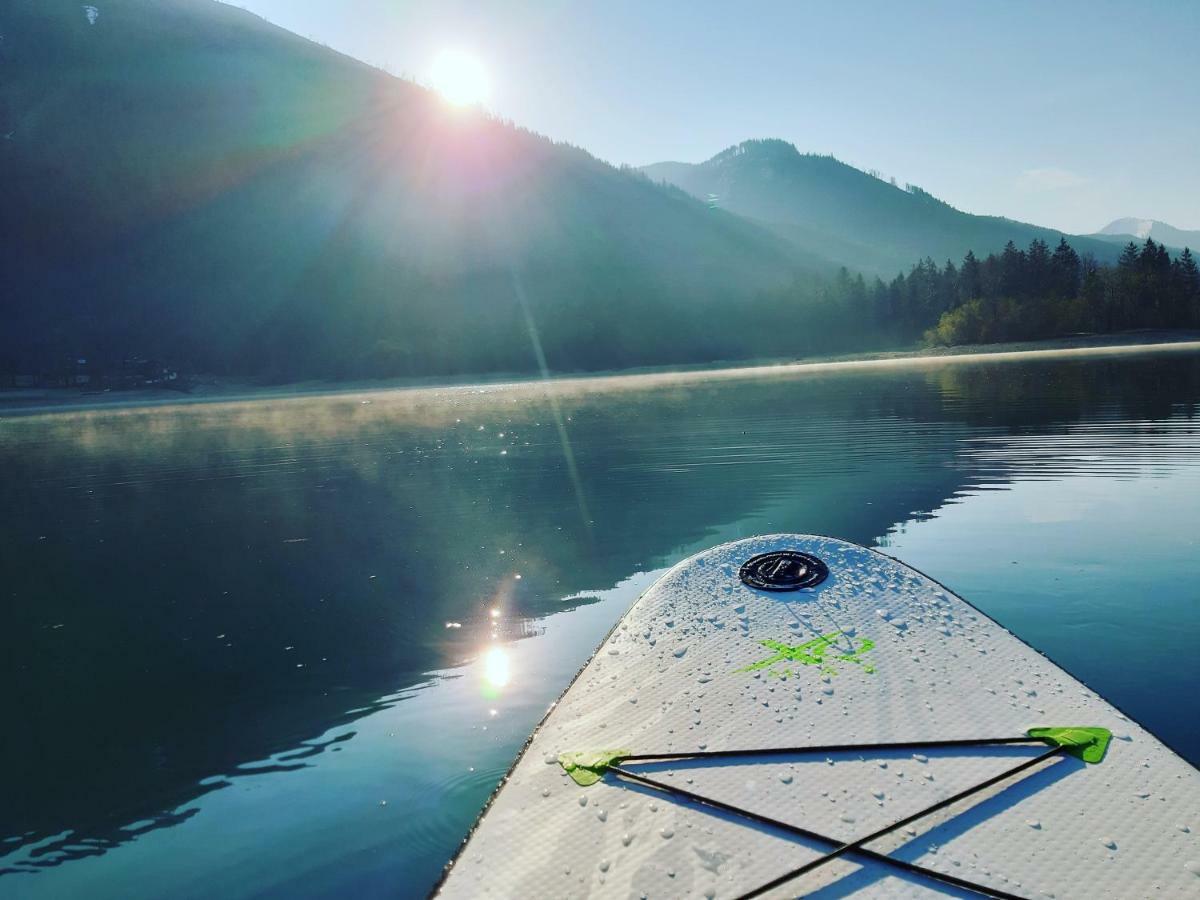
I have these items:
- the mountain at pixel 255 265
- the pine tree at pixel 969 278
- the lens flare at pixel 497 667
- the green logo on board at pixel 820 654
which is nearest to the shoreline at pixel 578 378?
the mountain at pixel 255 265

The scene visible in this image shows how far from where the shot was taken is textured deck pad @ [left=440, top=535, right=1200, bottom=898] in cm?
364

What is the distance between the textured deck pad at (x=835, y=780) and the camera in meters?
3.64

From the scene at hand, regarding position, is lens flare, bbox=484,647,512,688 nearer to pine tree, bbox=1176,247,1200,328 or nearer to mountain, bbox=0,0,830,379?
pine tree, bbox=1176,247,1200,328

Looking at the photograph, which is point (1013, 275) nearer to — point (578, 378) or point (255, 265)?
point (578, 378)

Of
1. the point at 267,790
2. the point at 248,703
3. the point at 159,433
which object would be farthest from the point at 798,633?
the point at 159,433

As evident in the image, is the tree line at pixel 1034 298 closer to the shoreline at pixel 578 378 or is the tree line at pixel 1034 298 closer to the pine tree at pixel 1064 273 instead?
the pine tree at pixel 1064 273

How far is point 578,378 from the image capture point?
13250 centimetres

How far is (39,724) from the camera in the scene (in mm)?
7965

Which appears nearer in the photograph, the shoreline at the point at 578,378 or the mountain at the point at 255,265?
the shoreline at the point at 578,378

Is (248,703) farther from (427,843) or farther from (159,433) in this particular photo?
(159,433)

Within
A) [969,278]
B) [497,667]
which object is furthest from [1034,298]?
[497,667]

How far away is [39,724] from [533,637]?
5.36 m

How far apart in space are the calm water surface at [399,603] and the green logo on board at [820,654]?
239 centimetres

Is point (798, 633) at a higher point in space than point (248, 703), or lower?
higher
